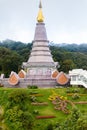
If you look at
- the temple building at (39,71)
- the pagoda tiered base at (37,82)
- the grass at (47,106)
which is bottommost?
the grass at (47,106)

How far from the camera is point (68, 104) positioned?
48.2 meters

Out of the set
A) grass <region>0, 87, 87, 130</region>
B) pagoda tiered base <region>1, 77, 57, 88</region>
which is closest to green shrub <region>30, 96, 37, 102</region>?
grass <region>0, 87, 87, 130</region>

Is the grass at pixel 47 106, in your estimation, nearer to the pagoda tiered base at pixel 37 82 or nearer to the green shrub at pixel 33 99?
the green shrub at pixel 33 99

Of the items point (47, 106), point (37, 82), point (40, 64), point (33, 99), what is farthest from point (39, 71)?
point (47, 106)

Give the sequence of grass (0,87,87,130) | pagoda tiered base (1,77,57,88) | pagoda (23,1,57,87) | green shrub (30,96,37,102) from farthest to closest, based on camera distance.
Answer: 1. pagoda (23,1,57,87)
2. pagoda tiered base (1,77,57,88)
3. green shrub (30,96,37,102)
4. grass (0,87,87,130)

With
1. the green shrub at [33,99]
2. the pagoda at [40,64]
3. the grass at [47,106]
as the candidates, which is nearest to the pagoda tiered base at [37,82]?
the pagoda at [40,64]

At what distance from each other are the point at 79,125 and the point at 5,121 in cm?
1093

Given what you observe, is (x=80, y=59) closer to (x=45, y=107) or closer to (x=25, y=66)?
(x=25, y=66)

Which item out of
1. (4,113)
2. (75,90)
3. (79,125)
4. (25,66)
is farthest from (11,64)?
(79,125)

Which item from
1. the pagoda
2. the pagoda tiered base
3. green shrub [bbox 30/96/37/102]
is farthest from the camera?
the pagoda

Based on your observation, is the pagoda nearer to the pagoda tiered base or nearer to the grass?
the pagoda tiered base

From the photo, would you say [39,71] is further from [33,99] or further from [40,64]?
[33,99]

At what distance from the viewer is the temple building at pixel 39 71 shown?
191 feet

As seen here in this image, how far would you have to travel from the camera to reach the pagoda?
58.4 meters
